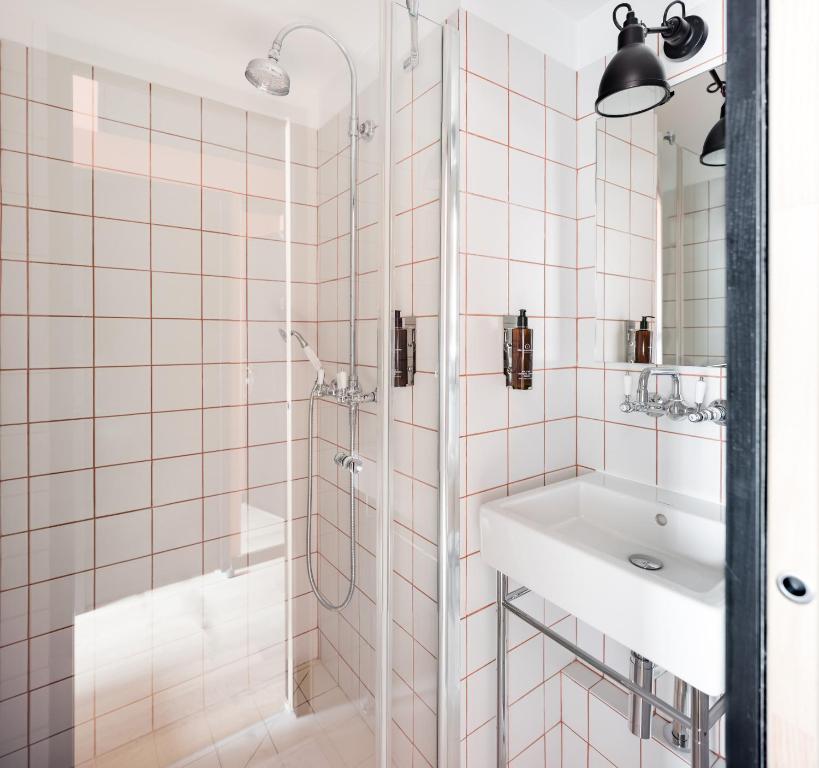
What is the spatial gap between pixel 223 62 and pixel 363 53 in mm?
328

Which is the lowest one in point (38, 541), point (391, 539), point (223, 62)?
point (391, 539)

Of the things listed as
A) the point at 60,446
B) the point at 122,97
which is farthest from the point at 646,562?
the point at 122,97

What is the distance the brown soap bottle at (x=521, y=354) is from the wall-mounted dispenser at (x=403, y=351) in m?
0.30

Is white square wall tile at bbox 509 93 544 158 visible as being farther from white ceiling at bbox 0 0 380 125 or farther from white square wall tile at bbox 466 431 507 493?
white square wall tile at bbox 466 431 507 493

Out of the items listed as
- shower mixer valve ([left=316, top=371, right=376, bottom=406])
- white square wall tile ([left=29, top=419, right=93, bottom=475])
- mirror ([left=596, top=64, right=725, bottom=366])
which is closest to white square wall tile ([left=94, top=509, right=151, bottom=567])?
white square wall tile ([left=29, top=419, right=93, bottom=475])

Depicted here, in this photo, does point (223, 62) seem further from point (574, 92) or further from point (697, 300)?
point (697, 300)

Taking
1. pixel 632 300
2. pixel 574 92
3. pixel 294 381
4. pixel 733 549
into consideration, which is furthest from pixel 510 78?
pixel 733 549

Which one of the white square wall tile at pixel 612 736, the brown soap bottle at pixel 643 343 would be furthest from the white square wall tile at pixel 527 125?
the white square wall tile at pixel 612 736

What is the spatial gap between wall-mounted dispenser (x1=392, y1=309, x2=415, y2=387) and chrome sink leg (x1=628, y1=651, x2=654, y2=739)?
89cm

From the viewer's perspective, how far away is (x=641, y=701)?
1.13m

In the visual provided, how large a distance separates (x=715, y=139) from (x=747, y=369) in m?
0.91

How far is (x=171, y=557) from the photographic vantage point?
38.2 inches

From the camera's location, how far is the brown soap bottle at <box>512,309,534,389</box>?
49.4 inches

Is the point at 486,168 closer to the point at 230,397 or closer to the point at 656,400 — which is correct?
the point at 656,400
